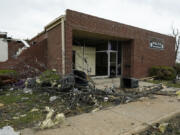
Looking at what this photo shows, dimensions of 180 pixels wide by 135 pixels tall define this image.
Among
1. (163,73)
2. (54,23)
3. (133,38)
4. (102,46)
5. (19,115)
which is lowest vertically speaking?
(19,115)

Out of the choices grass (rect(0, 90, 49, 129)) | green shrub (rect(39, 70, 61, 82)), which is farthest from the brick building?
grass (rect(0, 90, 49, 129))

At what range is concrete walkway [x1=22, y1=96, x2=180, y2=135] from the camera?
2.12 meters

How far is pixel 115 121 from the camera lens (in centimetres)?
253

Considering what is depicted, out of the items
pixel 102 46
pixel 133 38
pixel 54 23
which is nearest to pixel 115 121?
pixel 54 23

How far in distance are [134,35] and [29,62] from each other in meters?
8.10

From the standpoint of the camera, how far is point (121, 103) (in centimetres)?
378

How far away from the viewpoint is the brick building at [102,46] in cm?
638

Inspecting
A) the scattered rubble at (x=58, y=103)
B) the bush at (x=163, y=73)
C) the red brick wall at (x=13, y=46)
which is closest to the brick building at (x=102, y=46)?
the bush at (x=163, y=73)

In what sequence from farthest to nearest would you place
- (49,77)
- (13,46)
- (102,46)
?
(13,46) → (102,46) → (49,77)

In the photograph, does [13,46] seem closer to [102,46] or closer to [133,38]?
[102,46]

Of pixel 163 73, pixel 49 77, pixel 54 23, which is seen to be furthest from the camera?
pixel 163 73

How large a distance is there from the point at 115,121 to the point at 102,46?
8.75 meters

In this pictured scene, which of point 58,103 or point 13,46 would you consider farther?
point 13,46

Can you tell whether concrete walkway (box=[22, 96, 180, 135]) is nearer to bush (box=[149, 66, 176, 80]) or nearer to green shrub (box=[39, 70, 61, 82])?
green shrub (box=[39, 70, 61, 82])
